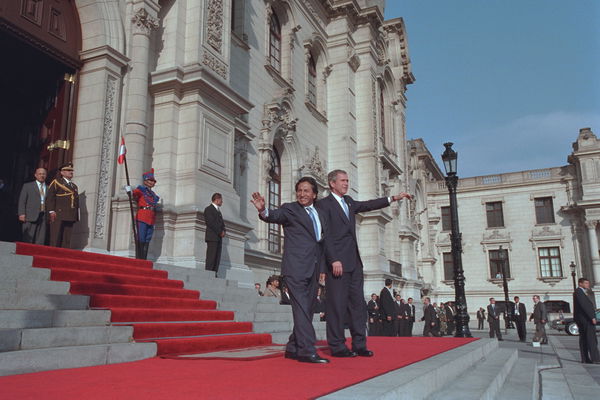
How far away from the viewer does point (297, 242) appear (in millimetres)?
4996

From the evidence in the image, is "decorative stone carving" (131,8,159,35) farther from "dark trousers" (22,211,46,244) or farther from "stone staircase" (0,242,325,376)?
"stone staircase" (0,242,325,376)

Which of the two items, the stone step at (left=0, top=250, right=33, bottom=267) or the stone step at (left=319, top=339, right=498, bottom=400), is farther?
the stone step at (left=0, top=250, right=33, bottom=267)

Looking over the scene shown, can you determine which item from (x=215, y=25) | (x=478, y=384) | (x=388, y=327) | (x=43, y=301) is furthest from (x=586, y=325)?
(x=215, y=25)

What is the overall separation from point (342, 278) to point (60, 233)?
553 centimetres

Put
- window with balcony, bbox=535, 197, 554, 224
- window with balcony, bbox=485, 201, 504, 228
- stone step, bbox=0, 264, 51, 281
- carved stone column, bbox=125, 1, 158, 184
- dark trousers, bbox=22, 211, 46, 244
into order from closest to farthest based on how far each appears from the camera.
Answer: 1. stone step, bbox=0, 264, 51, 281
2. dark trousers, bbox=22, 211, 46, 244
3. carved stone column, bbox=125, 1, 158, 184
4. window with balcony, bbox=535, 197, 554, 224
5. window with balcony, bbox=485, 201, 504, 228

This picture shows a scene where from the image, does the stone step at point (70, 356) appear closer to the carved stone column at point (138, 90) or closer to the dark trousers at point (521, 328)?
the carved stone column at point (138, 90)

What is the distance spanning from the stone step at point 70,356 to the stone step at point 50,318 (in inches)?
21.3

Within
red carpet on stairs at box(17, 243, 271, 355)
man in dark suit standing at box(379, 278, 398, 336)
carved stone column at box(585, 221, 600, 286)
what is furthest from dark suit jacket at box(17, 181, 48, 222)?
carved stone column at box(585, 221, 600, 286)

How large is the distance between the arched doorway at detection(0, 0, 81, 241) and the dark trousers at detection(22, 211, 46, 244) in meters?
2.24

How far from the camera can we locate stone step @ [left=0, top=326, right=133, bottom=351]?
418 cm

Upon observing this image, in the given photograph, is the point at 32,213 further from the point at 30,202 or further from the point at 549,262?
the point at 549,262

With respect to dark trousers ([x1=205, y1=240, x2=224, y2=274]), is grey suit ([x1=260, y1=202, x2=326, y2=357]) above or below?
below

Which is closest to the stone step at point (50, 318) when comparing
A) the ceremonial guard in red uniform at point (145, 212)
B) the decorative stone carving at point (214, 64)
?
the ceremonial guard in red uniform at point (145, 212)

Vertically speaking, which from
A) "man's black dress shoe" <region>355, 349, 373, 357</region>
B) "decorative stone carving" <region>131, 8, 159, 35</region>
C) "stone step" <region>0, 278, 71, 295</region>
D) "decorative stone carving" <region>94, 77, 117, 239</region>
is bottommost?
"man's black dress shoe" <region>355, 349, 373, 357</region>
